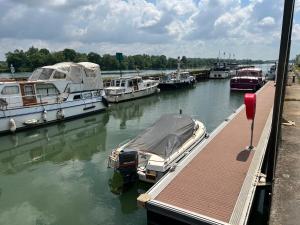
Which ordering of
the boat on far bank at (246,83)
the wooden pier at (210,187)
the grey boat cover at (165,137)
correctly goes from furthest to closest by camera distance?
the boat on far bank at (246,83) → the grey boat cover at (165,137) → the wooden pier at (210,187)

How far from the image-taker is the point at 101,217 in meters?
8.36

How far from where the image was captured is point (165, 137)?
1066cm

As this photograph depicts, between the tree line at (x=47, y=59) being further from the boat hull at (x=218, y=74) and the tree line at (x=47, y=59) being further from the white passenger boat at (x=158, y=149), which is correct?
the white passenger boat at (x=158, y=149)

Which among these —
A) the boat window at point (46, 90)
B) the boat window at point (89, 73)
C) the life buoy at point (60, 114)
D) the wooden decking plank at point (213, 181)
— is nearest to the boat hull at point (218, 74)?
the boat window at point (89, 73)

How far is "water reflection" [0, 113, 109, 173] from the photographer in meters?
14.5

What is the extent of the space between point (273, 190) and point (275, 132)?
144 centimetres

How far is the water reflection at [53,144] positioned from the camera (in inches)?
569

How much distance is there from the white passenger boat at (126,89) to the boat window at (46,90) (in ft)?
28.5

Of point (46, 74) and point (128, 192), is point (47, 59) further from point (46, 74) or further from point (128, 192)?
point (128, 192)

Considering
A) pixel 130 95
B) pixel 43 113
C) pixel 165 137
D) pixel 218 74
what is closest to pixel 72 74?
pixel 43 113

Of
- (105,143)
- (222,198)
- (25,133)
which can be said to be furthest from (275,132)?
(25,133)

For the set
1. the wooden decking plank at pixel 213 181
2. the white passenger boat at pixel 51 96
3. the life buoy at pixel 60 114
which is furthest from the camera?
the life buoy at pixel 60 114

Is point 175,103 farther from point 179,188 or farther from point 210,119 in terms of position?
point 179,188

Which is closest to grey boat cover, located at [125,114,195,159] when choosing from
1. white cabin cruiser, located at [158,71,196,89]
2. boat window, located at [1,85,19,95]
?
boat window, located at [1,85,19,95]
